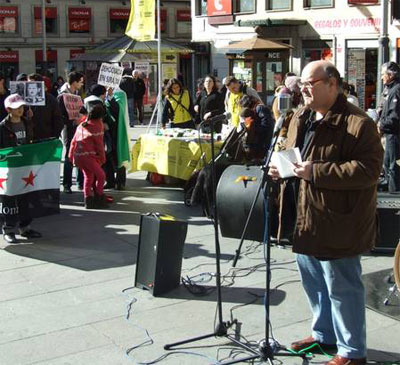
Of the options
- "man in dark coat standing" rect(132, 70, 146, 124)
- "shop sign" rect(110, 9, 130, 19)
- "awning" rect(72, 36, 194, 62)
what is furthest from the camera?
"shop sign" rect(110, 9, 130, 19)

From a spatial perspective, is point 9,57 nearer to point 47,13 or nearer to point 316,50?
point 47,13

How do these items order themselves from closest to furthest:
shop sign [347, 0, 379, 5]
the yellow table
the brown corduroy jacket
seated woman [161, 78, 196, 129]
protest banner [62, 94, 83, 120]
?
the brown corduroy jacket → the yellow table → protest banner [62, 94, 83, 120] → seated woman [161, 78, 196, 129] → shop sign [347, 0, 379, 5]

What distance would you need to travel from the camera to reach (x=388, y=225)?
6.93 metres

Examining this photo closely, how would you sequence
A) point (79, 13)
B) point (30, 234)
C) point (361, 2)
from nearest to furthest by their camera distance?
point (30, 234), point (361, 2), point (79, 13)

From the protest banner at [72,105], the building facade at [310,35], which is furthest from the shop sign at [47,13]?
the protest banner at [72,105]

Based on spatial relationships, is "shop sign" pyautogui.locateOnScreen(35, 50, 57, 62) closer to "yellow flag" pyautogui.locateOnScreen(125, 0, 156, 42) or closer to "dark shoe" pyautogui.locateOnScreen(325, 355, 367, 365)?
"yellow flag" pyautogui.locateOnScreen(125, 0, 156, 42)

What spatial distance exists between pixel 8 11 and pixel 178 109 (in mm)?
26443

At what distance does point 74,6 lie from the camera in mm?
37375

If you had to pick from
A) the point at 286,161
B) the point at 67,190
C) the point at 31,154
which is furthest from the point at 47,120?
the point at 286,161

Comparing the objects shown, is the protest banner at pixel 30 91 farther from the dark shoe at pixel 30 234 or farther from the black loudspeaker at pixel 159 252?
the black loudspeaker at pixel 159 252

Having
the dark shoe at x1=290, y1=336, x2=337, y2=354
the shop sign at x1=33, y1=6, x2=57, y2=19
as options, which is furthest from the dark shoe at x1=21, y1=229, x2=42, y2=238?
the shop sign at x1=33, y1=6, x2=57, y2=19

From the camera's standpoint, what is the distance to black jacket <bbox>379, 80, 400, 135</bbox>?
9234mm

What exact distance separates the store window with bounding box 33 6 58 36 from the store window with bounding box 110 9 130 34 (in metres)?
3.35

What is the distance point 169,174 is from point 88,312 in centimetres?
514
